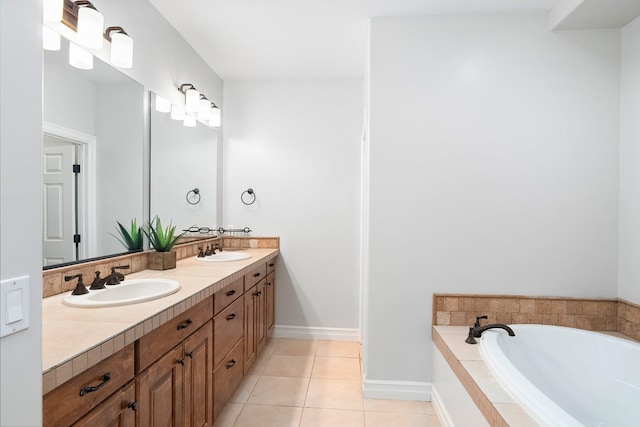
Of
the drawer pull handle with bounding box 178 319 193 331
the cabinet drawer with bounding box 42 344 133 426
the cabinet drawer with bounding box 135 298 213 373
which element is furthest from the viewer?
the drawer pull handle with bounding box 178 319 193 331

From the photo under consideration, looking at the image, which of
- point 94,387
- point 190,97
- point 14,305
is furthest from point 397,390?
point 190,97

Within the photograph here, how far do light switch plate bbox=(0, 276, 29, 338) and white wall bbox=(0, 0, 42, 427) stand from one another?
0.01m

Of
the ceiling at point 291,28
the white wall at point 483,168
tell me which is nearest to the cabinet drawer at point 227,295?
the white wall at point 483,168

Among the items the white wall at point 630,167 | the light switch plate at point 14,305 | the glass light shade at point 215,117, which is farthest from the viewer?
the glass light shade at point 215,117

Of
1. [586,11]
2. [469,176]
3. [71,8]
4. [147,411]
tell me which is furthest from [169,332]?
[586,11]

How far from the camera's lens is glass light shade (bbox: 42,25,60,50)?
4.95ft

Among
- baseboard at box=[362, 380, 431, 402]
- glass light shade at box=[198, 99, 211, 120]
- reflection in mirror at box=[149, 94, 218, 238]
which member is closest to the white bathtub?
baseboard at box=[362, 380, 431, 402]

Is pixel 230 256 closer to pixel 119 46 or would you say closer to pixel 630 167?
pixel 119 46

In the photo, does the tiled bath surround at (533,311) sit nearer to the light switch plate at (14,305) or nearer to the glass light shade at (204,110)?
the light switch plate at (14,305)

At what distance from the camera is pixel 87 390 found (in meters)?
0.95

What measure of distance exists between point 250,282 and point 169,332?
116cm

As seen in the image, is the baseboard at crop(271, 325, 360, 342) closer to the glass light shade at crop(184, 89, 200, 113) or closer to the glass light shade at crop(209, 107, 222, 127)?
the glass light shade at crop(209, 107, 222, 127)

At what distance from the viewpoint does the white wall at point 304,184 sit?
3.37m

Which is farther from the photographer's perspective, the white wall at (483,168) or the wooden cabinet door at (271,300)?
the wooden cabinet door at (271,300)
